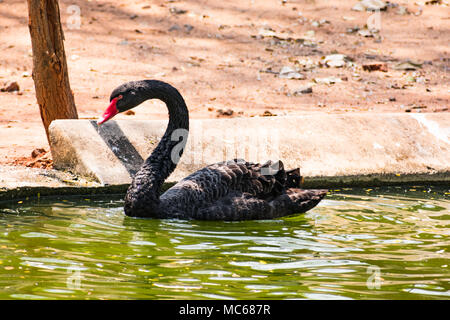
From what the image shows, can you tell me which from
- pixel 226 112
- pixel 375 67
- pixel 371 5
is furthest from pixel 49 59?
pixel 371 5

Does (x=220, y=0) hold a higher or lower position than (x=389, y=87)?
higher

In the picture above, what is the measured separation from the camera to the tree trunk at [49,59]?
7.30 meters

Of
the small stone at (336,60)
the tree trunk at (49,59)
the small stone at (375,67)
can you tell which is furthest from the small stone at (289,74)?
the tree trunk at (49,59)

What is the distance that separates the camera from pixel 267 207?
19.4 ft

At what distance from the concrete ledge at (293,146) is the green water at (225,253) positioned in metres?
0.66

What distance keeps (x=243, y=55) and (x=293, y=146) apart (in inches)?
255

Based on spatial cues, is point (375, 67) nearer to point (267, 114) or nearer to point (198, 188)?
point (267, 114)

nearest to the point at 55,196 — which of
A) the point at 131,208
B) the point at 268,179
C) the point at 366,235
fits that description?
the point at 131,208

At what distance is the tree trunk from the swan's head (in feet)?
6.12

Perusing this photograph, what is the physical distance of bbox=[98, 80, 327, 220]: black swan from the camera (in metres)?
5.73

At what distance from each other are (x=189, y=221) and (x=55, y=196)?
1415 millimetres

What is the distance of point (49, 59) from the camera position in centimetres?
735

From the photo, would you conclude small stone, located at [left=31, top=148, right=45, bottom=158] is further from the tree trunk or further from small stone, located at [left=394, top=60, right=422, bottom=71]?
small stone, located at [left=394, top=60, right=422, bottom=71]

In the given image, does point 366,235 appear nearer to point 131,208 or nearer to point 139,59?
point 131,208
